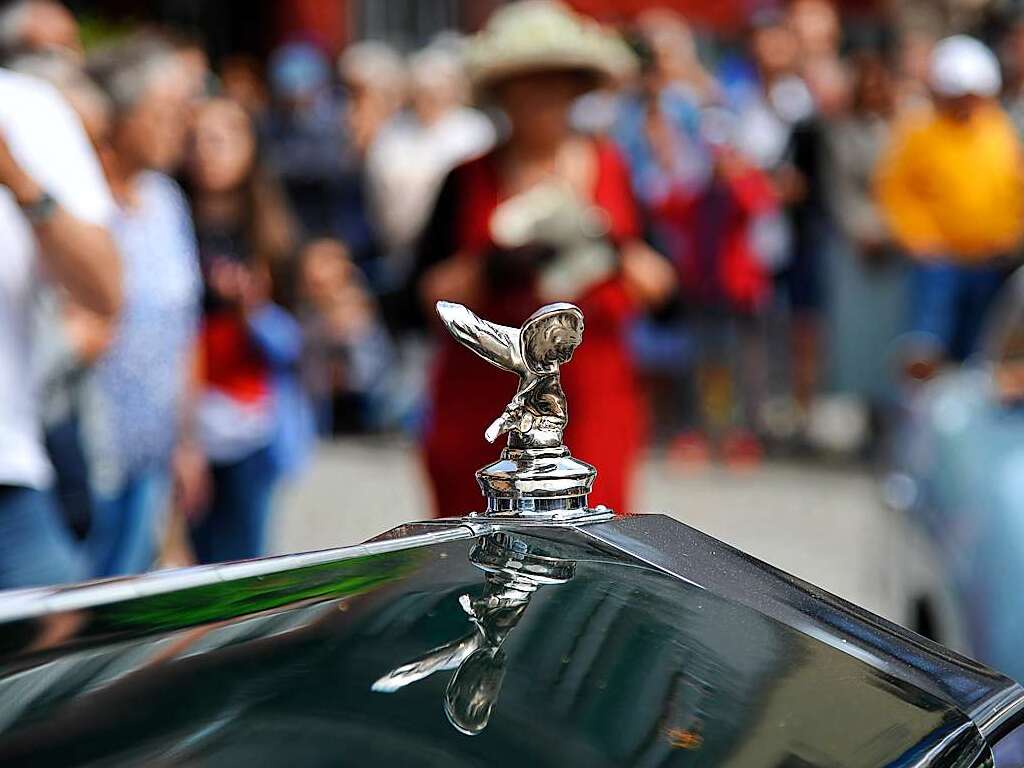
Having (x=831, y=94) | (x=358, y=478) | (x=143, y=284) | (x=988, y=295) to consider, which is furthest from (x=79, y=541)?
(x=831, y=94)

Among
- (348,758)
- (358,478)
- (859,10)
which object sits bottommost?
(358,478)

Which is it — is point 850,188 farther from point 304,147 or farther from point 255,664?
point 255,664

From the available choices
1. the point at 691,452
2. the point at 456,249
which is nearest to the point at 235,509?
the point at 456,249

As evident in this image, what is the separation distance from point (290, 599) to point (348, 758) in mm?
200

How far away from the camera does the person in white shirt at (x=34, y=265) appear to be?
254cm

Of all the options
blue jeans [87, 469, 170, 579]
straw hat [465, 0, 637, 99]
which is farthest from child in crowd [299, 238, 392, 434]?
straw hat [465, 0, 637, 99]

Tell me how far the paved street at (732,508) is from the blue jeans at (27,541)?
117 inches

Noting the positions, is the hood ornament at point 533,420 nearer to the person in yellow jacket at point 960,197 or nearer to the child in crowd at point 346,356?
the person in yellow jacket at point 960,197

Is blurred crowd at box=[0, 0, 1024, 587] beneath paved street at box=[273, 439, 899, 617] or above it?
above

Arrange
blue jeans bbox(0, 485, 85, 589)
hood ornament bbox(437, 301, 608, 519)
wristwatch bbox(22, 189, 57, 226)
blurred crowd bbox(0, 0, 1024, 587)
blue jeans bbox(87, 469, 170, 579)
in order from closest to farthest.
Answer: hood ornament bbox(437, 301, 608, 519)
wristwatch bbox(22, 189, 57, 226)
blue jeans bbox(0, 485, 85, 589)
blurred crowd bbox(0, 0, 1024, 587)
blue jeans bbox(87, 469, 170, 579)

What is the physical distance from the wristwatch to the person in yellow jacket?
6.06 meters

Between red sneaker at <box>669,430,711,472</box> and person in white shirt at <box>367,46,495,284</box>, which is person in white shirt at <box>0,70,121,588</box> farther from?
person in white shirt at <box>367,46,495,284</box>

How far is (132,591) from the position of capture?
1.16m

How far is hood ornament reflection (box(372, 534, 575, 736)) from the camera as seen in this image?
3.72 ft
